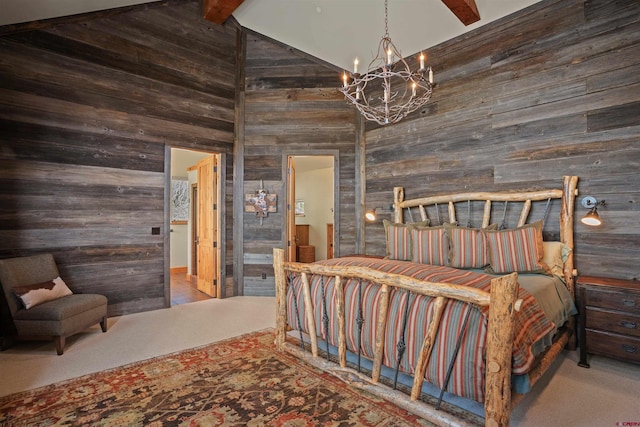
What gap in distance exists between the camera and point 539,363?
2.22 m

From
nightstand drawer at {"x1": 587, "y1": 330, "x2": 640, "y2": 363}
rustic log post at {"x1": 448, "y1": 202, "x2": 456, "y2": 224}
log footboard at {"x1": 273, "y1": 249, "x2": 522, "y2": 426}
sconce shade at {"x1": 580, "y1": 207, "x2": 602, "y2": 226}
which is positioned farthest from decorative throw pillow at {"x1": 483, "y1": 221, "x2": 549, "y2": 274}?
log footboard at {"x1": 273, "y1": 249, "x2": 522, "y2": 426}

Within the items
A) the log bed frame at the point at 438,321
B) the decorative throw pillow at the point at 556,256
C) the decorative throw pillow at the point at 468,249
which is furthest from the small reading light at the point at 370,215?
the decorative throw pillow at the point at 556,256

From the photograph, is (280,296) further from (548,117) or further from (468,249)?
(548,117)

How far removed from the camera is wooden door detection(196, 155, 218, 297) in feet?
17.2

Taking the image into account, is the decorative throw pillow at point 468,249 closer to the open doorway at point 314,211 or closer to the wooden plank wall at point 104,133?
the wooden plank wall at point 104,133

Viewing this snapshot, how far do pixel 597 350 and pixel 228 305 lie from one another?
4.12 metres

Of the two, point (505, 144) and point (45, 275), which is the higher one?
point (505, 144)

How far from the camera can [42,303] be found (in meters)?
3.16

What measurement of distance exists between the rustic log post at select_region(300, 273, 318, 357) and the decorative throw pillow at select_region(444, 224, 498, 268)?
1.69 metres

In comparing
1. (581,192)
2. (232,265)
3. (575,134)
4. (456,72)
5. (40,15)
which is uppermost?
(40,15)

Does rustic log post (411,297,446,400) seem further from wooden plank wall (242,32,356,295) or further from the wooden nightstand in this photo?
wooden plank wall (242,32,356,295)

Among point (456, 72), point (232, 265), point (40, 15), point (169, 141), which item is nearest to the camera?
point (40, 15)

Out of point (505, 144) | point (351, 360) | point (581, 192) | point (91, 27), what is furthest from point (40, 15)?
→ point (581, 192)

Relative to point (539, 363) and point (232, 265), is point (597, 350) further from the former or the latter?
point (232, 265)
